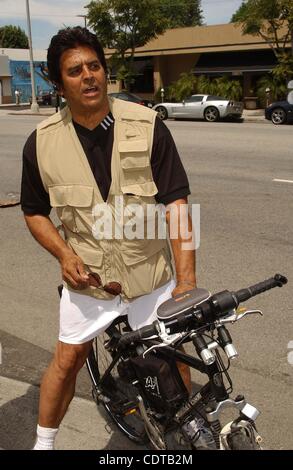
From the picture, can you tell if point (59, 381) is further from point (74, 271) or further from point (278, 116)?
point (278, 116)

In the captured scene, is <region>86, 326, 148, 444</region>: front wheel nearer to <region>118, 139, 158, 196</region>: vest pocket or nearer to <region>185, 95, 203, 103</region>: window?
<region>118, 139, 158, 196</region>: vest pocket

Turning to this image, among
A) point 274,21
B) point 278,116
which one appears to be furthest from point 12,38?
point 278,116

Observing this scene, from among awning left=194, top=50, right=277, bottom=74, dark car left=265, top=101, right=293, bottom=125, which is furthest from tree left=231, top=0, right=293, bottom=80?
dark car left=265, top=101, right=293, bottom=125

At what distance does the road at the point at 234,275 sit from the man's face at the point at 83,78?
1767 mm

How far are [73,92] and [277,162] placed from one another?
356 inches

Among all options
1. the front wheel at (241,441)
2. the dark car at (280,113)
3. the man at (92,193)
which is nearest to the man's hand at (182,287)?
the man at (92,193)

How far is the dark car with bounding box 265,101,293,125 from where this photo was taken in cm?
1984

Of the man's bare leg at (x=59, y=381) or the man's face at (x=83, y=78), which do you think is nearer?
the man's face at (x=83, y=78)

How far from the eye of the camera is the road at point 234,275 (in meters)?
3.36

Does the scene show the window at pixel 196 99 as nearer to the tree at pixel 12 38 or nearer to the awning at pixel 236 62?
the awning at pixel 236 62

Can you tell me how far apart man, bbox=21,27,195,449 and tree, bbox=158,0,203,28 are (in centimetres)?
8264

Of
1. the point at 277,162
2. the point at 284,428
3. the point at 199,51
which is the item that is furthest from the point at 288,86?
the point at 284,428

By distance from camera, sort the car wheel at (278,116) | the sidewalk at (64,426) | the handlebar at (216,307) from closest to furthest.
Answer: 1. the handlebar at (216,307)
2. the sidewalk at (64,426)
3. the car wheel at (278,116)
